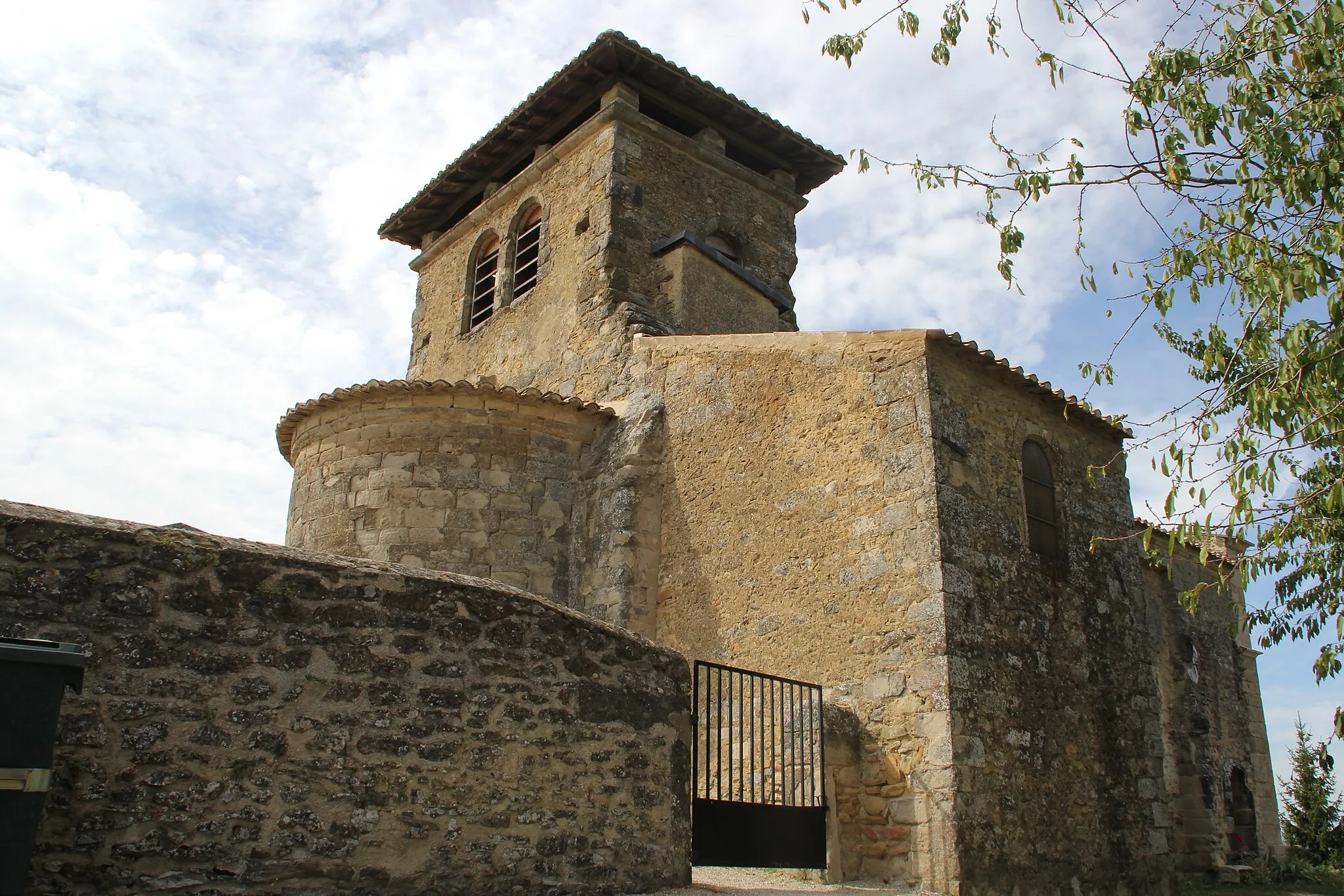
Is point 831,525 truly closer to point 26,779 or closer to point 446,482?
point 446,482

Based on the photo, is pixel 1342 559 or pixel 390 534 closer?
pixel 1342 559

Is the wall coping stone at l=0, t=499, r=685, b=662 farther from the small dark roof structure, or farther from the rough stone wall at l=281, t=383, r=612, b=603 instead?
the small dark roof structure

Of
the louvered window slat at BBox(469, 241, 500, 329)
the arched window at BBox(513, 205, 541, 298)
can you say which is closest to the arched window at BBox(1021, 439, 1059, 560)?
the arched window at BBox(513, 205, 541, 298)

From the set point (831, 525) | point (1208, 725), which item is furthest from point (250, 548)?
point (1208, 725)

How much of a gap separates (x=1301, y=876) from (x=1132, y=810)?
5128 mm

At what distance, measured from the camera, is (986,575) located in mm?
7188

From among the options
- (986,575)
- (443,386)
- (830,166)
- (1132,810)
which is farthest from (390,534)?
(830,166)

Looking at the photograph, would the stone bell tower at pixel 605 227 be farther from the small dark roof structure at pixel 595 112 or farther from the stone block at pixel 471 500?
the stone block at pixel 471 500

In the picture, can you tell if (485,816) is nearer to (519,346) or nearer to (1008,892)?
(1008,892)

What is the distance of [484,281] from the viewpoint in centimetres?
1352

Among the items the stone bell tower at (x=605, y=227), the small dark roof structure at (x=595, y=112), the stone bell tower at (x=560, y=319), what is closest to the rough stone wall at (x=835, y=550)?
the stone bell tower at (x=560, y=319)

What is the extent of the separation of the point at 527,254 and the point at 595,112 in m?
1.87

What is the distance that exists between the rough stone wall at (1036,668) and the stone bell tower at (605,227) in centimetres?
358

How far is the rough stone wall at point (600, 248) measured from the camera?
10.8 m
